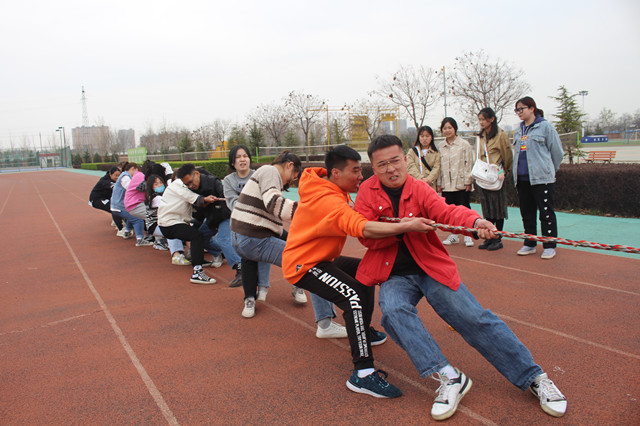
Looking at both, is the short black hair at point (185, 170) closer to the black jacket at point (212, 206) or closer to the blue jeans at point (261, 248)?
the black jacket at point (212, 206)

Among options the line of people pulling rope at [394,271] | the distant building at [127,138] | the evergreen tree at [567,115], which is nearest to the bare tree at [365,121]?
the evergreen tree at [567,115]

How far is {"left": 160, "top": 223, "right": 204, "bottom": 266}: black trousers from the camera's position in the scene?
5887 mm

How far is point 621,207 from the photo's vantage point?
831cm

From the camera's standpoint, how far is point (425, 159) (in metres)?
7.26

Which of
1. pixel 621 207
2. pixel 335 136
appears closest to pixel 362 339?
pixel 621 207

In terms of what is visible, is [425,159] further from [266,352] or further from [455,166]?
[266,352]

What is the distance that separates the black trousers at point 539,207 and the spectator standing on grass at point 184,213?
4.25 m

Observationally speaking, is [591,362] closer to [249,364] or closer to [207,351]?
[249,364]

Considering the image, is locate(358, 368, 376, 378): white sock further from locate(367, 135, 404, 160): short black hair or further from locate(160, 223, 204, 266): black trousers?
locate(160, 223, 204, 266): black trousers

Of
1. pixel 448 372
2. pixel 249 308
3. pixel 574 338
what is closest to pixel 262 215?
pixel 249 308

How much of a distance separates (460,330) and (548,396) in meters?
0.60

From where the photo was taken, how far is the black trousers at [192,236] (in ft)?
19.3

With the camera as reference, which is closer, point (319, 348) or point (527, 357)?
point (527, 357)

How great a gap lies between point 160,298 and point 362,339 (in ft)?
10.3
